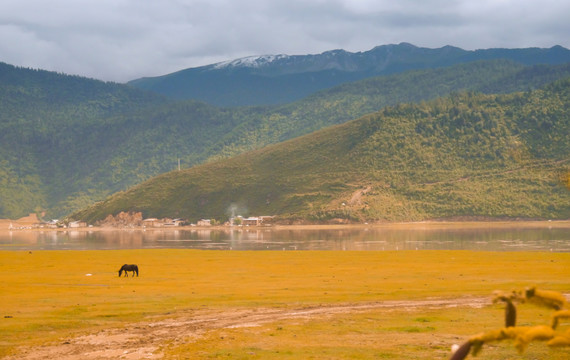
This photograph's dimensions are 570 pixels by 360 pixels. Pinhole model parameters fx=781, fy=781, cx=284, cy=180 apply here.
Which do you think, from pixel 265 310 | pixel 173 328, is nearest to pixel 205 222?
pixel 265 310

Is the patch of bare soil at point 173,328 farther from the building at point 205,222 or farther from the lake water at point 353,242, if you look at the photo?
the building at point 205,222

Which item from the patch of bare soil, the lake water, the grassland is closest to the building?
the lake water

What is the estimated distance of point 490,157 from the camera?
196125mm

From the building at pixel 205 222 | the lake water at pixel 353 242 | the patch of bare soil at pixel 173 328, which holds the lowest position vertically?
the patch of bare soil at pixel 173 328

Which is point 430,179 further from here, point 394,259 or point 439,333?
point 439,333

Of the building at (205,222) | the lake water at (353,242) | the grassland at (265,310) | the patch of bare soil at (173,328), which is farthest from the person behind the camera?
the building at (205,222)

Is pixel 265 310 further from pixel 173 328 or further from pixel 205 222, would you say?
pixel 205 222

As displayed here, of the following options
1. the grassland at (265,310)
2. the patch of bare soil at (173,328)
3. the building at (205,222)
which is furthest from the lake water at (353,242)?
the building at (205,222)

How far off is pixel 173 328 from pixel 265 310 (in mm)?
4597

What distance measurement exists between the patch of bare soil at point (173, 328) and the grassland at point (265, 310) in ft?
0.12

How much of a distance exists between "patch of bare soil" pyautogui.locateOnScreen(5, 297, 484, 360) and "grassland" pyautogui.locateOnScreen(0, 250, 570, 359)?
0.04 meters

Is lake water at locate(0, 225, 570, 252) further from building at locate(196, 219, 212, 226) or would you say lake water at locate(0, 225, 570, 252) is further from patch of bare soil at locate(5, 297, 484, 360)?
building at locate(196, 219, 212, 226)

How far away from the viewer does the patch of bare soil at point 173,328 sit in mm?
19844

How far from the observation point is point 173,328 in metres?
23.7
